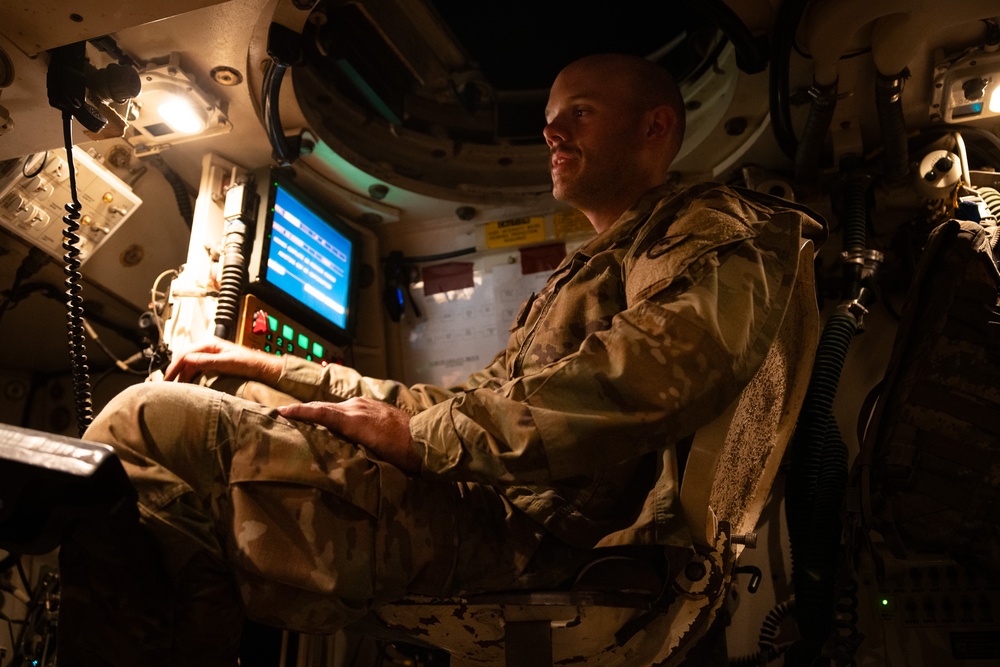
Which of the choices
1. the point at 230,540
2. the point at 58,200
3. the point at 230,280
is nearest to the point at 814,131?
the point at 230,280

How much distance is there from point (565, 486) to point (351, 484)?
0.42 m

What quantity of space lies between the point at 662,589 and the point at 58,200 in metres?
2.54

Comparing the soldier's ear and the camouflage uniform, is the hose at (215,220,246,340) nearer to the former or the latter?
the camouflage uniform

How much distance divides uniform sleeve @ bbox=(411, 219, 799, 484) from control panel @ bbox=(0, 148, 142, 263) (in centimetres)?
200

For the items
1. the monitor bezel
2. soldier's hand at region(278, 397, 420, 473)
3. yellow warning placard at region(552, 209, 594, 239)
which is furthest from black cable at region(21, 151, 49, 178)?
yellow warning placard at region(552, 209, 594, 239)

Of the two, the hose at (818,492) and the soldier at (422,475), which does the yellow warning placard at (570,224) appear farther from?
the soldier at (422,475)

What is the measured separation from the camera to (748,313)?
138 cm

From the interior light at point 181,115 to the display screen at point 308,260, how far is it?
1.21ft

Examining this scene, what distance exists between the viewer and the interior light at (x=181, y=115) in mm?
2598

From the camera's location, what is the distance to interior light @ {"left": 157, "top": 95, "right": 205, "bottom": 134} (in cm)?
260

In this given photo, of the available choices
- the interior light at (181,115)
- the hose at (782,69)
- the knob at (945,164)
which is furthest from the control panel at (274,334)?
the knob at (945,164)

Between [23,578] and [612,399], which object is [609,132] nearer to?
[612,399]

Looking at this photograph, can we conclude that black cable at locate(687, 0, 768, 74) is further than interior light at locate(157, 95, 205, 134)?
No

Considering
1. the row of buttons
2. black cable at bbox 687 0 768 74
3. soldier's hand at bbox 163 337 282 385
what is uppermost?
black cable at bbox 687 0 768 74
